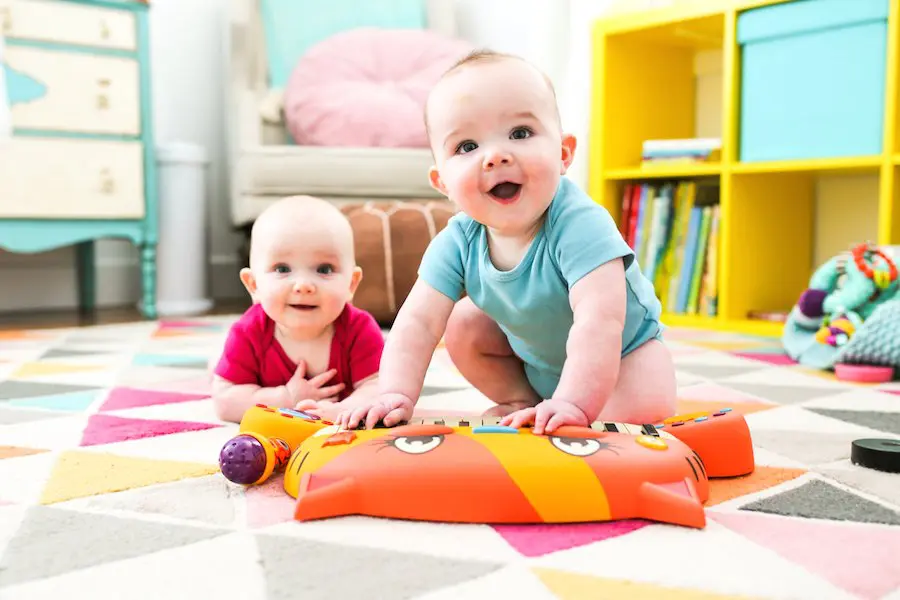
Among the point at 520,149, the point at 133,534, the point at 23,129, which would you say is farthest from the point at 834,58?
the point at 23,129

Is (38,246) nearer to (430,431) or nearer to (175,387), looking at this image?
(175,387)

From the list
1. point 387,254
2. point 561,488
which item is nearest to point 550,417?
point 561,488

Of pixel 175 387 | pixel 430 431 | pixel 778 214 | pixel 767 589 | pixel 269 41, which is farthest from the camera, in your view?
pixel 269 41

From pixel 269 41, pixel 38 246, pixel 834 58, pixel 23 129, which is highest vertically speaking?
pixel 269 41

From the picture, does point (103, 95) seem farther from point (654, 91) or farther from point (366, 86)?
point (654, 91)

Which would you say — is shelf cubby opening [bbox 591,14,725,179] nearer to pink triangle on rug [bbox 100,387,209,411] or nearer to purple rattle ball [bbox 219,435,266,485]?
pink triangle on rug [bbox 100,387,209,411]

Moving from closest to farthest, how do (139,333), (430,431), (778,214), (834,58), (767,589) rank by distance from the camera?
(767,589), (430,431), (834,58), (139,333), (778,214)

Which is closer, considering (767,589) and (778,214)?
(767,589)

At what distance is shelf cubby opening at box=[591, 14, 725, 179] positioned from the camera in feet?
7.16

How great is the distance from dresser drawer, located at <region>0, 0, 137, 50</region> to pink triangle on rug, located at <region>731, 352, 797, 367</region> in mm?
1652

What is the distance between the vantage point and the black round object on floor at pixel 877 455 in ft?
2.43

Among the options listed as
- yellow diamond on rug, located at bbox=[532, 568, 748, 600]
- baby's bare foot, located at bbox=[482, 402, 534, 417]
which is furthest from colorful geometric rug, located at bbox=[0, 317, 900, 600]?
baby's bare foot, located at bbox=[482, 402, 534, 417]

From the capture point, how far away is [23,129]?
1.99 meters

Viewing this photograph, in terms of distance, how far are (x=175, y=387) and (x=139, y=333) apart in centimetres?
77
